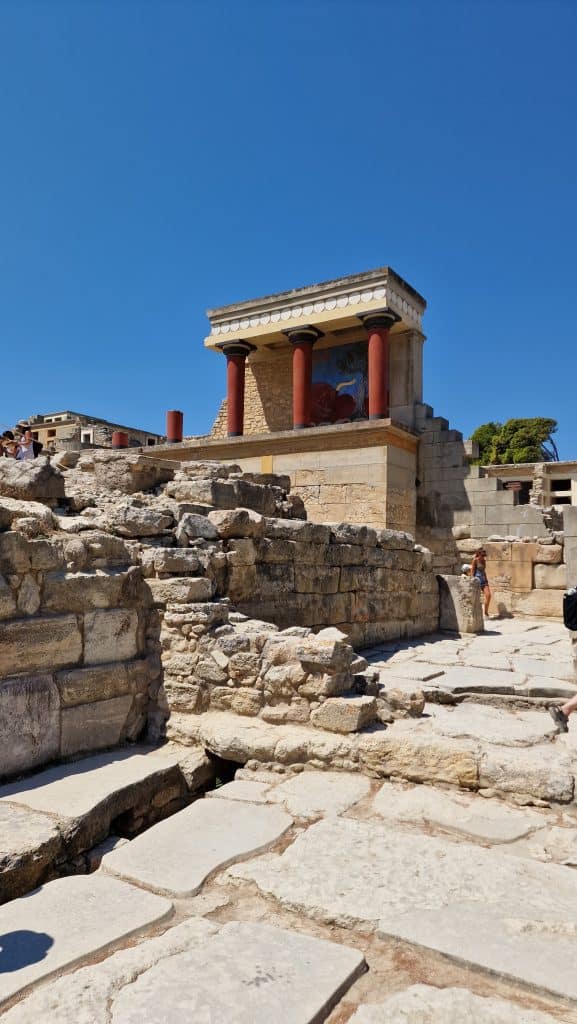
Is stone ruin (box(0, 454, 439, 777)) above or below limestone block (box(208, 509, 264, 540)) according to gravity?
below

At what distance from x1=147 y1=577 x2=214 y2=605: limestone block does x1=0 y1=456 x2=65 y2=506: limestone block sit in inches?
48.7

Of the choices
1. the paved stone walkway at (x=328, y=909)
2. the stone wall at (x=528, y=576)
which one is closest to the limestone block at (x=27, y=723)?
the paved stone walkway at (x=328, y=909)

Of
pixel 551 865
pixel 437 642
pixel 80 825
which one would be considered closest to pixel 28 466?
pixel 80 825

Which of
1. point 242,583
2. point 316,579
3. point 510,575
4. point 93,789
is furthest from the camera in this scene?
point 510,575

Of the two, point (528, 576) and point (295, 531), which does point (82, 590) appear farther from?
point (528, 576)

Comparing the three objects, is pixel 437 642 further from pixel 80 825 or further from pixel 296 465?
pixel 296 465

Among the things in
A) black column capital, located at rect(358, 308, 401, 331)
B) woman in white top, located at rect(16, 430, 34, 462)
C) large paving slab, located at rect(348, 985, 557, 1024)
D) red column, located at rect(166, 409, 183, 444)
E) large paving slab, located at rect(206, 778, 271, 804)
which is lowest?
large paving slab, located at rect(206, 778, 271, 804)

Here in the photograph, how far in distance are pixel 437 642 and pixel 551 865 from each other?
220 inches

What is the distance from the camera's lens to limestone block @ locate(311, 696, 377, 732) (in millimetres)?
3705

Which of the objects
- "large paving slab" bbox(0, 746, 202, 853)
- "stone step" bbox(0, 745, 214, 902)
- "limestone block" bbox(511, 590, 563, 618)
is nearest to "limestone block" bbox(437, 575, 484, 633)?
"limestone block" bbox(511, 590, 563, 618)

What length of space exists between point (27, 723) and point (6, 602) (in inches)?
25.2

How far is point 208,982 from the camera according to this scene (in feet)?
5.84

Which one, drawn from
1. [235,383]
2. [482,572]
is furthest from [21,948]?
[235,383]

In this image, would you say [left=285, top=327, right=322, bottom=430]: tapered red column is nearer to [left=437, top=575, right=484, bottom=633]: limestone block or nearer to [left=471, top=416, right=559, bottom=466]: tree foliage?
[left=437, top=575, right=484, bottom=633]: limestone block
